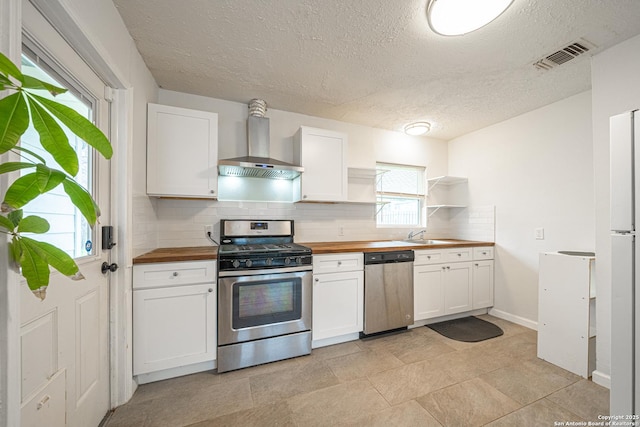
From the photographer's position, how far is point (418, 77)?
7.13 ft

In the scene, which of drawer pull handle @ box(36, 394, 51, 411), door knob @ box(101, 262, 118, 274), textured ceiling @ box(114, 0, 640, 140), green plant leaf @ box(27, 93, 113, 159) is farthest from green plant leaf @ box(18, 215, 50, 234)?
textured ceiling @ box(114, 0, 640, 140)

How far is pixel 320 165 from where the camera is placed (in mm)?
2660

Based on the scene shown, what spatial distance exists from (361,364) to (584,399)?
150cm

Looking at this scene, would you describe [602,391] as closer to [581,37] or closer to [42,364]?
[581,37]

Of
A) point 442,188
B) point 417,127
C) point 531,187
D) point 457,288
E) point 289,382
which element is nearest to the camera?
point 289,382

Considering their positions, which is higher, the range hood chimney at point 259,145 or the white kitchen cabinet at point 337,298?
the range hood chimney at point 259,145

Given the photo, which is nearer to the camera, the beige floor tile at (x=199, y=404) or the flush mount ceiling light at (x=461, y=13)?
the flush mount ceiling light at (x=461, y=13)

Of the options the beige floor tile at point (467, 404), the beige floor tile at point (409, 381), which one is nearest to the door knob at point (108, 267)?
the beige floor tile at point (409, 381)

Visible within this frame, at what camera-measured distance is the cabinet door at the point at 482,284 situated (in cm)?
300

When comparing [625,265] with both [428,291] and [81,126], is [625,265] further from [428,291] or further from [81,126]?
[81,126]

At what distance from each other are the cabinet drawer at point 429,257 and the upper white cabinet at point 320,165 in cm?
103

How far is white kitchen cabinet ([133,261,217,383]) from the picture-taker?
171 cm

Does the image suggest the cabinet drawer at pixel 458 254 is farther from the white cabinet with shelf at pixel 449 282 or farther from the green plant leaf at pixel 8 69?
the green plant leaf at pixel 8 69

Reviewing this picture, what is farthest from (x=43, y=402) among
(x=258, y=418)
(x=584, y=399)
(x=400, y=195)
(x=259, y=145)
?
(x=400, y=195)
